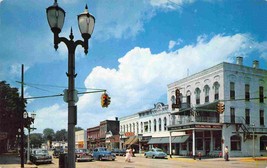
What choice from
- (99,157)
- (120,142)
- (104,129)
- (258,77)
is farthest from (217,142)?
(104,129)

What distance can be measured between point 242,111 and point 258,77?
4467 mm

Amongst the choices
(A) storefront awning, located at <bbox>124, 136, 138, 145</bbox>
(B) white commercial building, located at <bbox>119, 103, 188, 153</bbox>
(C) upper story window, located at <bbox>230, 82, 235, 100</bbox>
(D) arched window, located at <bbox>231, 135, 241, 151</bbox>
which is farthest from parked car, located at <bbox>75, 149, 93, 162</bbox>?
(A) storefront awning, located at <bbox>124, 136, 138, 145</bbox>

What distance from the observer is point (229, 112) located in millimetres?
33938

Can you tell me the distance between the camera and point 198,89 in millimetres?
37656

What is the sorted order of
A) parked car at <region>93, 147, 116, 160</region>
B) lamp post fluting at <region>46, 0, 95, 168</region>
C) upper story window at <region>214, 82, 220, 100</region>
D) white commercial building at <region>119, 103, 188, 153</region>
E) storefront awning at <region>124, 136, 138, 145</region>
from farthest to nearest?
storefront awning at <region>124, 136, 138, 145</region>, white commercial building at <region>119, 103, 188, 153</region>, upper story window at <region>214, 82, 220, 100</region>, parked car at <region>93, 147, 116, 160</region>, lamp post fluting at <region>46, 0, 95, 168</region>

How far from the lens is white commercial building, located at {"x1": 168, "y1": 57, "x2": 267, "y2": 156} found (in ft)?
110

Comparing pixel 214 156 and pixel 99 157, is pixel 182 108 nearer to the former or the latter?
pixel 214 156

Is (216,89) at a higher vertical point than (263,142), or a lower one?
higher

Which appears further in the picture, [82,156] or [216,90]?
[216,90]

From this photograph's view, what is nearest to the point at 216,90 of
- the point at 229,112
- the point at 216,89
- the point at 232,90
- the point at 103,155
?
the point at 216,89

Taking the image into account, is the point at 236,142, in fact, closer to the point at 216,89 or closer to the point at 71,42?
the point at 216,89

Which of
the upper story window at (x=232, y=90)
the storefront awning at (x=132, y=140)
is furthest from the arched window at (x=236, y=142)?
the storefront awning at (x=132, y=140)

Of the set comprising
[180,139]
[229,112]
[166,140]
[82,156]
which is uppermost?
[229,112]

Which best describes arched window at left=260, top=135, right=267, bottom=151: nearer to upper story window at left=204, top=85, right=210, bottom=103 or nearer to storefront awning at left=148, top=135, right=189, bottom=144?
upper story window at left=204, top=85, right=210, bottom=103
